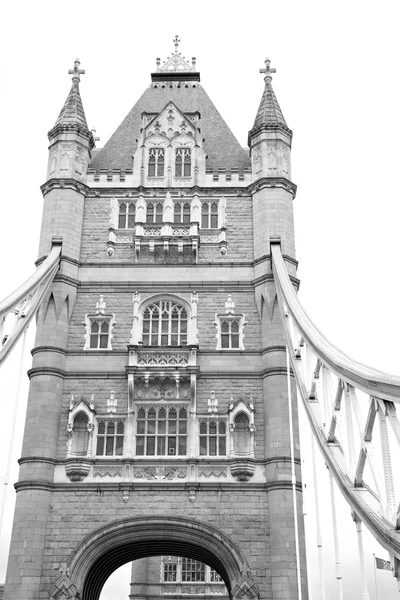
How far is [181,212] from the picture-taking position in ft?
95.5

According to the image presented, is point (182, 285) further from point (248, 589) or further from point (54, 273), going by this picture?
point (248, 589)

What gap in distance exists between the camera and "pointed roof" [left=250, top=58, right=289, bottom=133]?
1196 inches

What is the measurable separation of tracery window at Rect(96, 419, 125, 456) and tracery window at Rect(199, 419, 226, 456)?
251 centimetres

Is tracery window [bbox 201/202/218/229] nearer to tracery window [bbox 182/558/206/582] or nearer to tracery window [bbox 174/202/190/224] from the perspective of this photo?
tracery window [bbox 174/202/190/224]

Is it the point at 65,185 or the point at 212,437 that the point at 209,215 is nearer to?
the point at 65,185

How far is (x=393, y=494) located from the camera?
502 inches

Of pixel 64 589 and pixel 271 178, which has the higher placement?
pixel 271 178

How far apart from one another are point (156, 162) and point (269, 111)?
191 inches

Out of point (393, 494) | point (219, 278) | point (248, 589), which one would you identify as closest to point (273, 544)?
point (248, 589)

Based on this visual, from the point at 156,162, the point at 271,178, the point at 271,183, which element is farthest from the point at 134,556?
the point at 156,162

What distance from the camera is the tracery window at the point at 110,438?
81.0ft

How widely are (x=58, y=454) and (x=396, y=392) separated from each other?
46.9ft

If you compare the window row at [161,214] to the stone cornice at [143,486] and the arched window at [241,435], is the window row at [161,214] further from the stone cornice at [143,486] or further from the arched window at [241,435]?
the stone cornice at [143,486]

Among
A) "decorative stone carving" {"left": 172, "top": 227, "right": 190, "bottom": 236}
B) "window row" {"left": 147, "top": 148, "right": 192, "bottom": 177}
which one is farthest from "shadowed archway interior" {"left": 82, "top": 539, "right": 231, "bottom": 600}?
"window row" {"left": 147, "top": 148, "right": 192, "bottom": 177}
